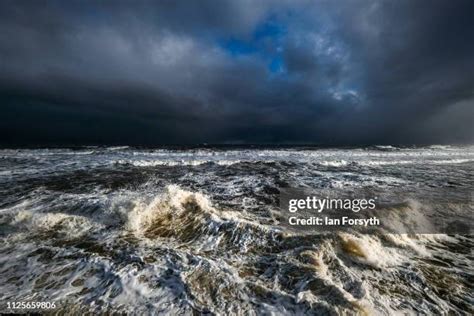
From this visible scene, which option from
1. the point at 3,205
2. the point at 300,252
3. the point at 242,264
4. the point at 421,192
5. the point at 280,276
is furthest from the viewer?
the point at 421,192

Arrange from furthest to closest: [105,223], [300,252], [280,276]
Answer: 1. [105,223]
2. [300,252]
3. [280,276]

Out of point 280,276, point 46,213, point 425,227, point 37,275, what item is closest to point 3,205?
point 46,213

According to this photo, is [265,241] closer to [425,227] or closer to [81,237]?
[81,237]

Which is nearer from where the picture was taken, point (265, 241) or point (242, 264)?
point (242, 264)

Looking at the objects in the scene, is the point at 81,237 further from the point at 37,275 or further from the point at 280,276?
the point at 280,276

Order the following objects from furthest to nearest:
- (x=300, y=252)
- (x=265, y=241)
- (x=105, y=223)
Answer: (x=105, y=223) → (x=265, y=241) → (x=300, y=252)

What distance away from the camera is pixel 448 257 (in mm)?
4703

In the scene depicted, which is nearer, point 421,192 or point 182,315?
point 182,315

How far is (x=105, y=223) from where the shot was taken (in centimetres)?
601

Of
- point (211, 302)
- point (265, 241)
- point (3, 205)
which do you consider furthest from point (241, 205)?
point (3, 205)

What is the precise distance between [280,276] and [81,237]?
4188 millimetres

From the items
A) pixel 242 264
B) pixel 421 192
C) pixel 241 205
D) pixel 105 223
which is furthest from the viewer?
pixel 421 192

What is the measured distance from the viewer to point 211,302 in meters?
3.29

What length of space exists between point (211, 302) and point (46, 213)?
216 inches
